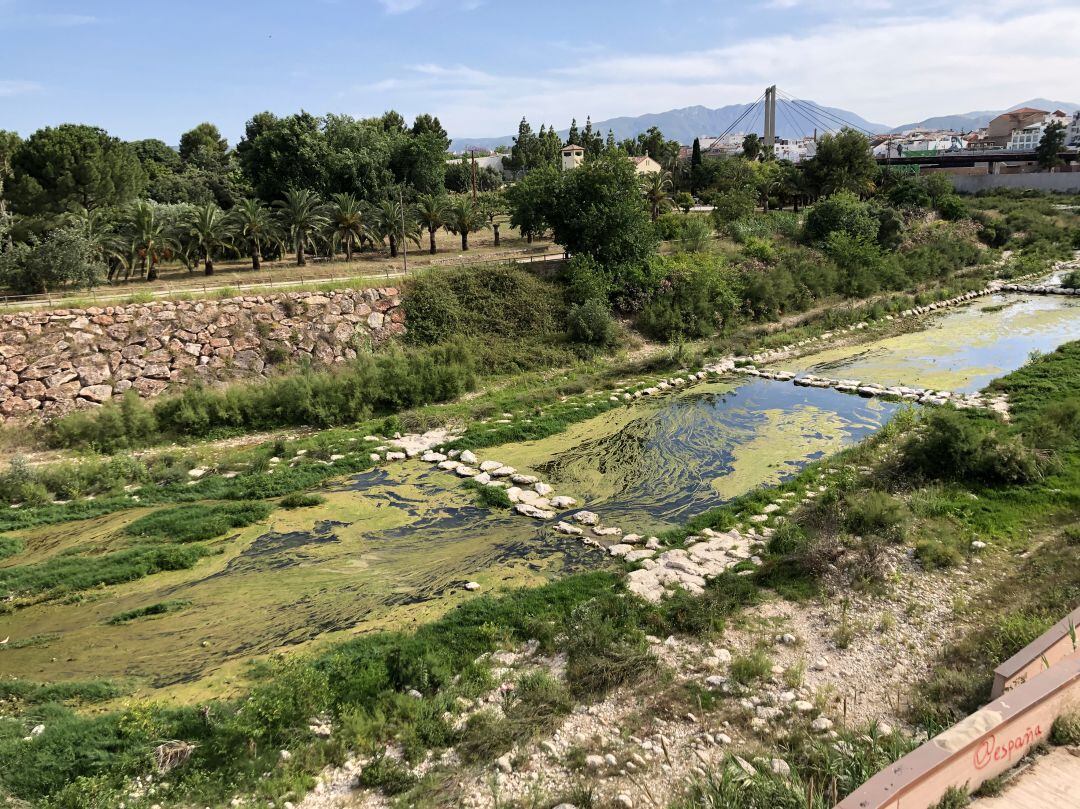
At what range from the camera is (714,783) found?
651 centimetres

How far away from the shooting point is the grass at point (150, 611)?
10.7 m

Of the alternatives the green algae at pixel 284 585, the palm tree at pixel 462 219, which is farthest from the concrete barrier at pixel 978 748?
the palm tree at pixel 462 219

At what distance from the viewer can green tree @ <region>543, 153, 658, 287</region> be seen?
27828 millimetres

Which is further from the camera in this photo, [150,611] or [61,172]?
[61,172]

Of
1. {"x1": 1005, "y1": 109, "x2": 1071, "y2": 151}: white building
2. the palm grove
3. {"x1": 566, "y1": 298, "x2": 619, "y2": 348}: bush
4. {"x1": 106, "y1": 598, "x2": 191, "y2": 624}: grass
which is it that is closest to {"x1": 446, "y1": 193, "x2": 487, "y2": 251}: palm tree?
the palm grove

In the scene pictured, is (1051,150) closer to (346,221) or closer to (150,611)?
(346,221)

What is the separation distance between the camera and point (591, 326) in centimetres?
2558

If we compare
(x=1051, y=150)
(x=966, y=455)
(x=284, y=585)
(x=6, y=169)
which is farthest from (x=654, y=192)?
(x=1051, y=150)

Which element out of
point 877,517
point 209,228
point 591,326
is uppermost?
point 209,228

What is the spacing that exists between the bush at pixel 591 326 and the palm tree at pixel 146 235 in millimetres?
15449

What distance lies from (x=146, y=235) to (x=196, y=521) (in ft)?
51.4

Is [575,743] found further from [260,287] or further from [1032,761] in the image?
[260,287]

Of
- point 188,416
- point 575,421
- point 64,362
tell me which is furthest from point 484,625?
point 64,362

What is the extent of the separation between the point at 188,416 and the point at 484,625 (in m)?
12.3
